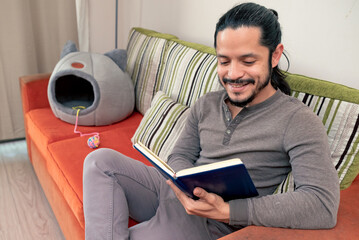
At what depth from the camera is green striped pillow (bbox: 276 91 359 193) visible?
0.99 metres

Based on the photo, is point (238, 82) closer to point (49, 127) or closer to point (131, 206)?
point (131, 206)

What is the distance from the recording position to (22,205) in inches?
71.4

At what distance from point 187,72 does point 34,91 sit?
3.42 feet

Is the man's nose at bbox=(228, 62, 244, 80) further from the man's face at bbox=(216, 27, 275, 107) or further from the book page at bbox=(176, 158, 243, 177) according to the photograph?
the book page at bbox=(176, 158, 243, 177)

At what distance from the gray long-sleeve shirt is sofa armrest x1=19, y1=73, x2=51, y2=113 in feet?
4.07

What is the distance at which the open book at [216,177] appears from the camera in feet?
2.39

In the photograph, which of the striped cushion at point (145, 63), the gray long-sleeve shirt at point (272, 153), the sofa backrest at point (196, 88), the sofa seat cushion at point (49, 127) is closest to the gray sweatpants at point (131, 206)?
the gray long-sleeve shirt at point (272, 153)

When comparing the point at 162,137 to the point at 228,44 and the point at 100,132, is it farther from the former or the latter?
the point at 228,44

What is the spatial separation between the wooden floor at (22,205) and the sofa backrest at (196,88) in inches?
27.1

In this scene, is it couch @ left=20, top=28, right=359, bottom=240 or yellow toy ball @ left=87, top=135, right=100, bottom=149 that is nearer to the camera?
couch @ left=20, top=28, right=359, bottom=240

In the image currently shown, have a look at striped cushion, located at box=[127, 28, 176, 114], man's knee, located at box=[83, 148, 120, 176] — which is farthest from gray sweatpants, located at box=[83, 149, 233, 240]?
striped cushion, located at box=[127, 28, 176, 114]

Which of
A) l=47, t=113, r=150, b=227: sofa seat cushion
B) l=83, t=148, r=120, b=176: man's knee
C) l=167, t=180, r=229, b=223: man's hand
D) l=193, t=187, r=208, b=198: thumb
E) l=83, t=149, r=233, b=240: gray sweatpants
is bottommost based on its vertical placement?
l=47, t=113, r=150, b=227: sofa seat cushion

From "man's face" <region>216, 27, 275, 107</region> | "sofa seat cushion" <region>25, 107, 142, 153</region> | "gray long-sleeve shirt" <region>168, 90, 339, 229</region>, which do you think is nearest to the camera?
"gray long-sleeve shirt" <region>168, 90, 339, 229</region>

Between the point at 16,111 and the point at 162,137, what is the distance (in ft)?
5.06
